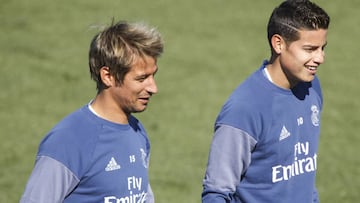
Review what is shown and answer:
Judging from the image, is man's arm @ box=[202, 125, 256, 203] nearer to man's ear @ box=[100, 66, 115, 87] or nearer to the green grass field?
man's ear @ box=[100, 66, 115, 87]

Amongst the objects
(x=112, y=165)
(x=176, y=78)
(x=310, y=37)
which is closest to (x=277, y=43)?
(x=310, y=37)

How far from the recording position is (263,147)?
541 centimetres

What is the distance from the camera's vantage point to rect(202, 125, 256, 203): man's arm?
525cm

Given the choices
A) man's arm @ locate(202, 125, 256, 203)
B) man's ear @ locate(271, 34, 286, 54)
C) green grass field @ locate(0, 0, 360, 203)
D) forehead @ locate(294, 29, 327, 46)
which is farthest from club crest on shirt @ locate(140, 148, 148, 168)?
green grass field @ locate(0, 0, 360, 203)

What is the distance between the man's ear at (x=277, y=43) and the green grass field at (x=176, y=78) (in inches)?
165

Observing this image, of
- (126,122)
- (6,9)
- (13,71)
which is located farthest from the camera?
(6,9)

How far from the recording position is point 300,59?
5.46 m

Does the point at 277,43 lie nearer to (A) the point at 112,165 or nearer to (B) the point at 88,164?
(A) the point at 112,165

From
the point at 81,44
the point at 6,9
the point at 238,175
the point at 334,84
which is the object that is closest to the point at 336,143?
the point at 334,84

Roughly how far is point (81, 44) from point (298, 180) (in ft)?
30.0

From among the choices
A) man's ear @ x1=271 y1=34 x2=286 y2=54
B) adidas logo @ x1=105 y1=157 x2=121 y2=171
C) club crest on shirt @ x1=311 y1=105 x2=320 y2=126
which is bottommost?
adidas logo @ x1=105 y1=157 x2=121 y2=171

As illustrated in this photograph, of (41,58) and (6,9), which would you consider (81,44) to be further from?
(6,9)

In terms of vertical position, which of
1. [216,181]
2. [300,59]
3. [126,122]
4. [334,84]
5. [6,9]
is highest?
[6,9]

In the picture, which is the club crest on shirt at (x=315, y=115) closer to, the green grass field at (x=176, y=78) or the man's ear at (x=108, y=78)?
the man's ear at (x=108, y=78)
